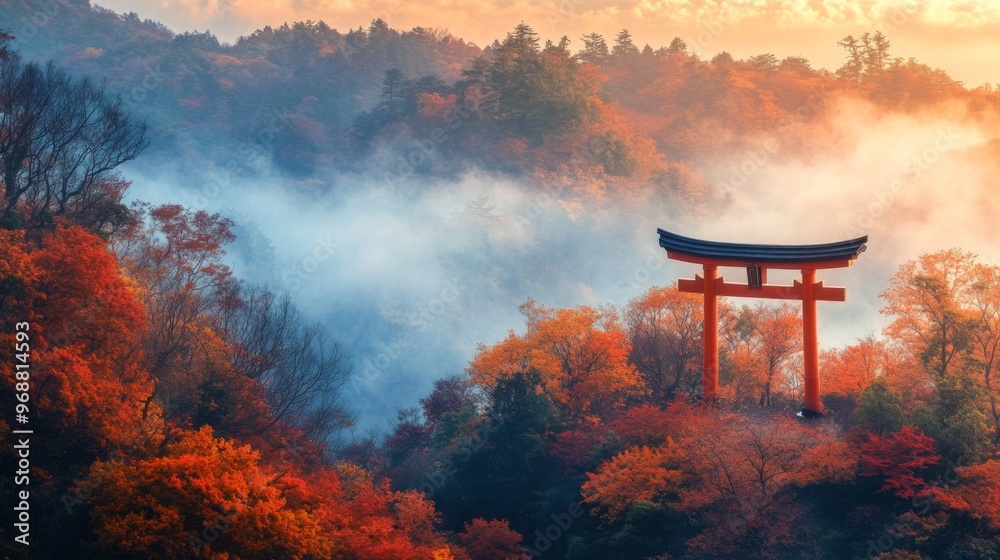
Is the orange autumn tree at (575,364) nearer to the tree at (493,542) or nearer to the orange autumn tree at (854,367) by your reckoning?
the tree at (493,542)

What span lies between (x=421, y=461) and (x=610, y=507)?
12229 millimetres

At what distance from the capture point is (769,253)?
24.9m

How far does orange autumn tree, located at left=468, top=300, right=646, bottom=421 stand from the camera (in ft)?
102

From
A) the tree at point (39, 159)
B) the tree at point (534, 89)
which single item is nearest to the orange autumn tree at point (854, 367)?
the tree at point (39, 159)

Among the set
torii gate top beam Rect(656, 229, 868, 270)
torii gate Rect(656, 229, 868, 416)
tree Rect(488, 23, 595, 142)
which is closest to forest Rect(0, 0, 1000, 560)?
torii gate Rect(656, 229, 868, 416)

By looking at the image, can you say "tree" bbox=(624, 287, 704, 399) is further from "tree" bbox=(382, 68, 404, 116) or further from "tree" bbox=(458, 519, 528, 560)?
"tree" bbox=(382, 68, 404, 116)

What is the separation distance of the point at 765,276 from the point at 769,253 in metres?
1.02

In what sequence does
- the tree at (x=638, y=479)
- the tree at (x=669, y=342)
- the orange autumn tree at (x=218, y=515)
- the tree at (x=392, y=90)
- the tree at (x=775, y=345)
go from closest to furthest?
the orange autumn tree at (x=218, y=515), the tree at (x=638, y=479), the tree at (x=775, y=345), the tree at (x=669, y=342), the tree at (x=392, y=90)

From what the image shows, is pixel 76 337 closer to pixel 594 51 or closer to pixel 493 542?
pixel 493 542

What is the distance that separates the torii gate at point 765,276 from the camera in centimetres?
2447

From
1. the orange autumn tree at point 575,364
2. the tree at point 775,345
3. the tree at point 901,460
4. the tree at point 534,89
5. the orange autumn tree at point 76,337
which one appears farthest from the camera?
the tree at point 534,89

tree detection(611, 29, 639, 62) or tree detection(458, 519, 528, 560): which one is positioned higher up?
tree detection(611, 29, 639, 62)

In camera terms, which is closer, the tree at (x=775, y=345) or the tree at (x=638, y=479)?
the tree at (x=638, y=479)

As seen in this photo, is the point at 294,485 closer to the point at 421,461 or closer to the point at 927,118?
the point at 421,461
